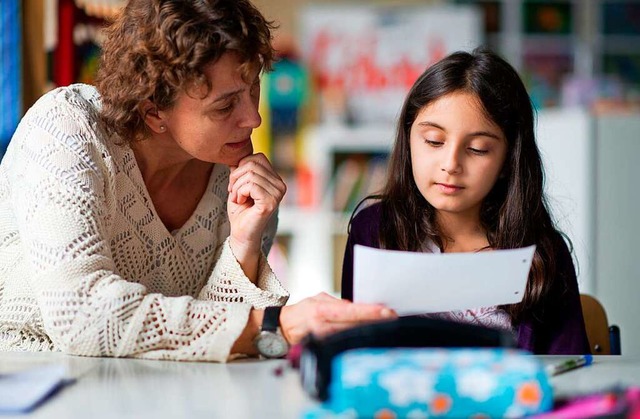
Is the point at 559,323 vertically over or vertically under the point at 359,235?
under

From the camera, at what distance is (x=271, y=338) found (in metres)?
1.37

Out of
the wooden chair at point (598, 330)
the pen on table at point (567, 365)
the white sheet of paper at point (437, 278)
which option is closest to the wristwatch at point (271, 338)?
the white sheet of paper at point (437, 278)

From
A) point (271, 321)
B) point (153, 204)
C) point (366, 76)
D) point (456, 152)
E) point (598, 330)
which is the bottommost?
point (598, 330)

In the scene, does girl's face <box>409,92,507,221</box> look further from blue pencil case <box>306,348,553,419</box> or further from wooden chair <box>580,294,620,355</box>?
blue pencil case <box>306,348,553,419</box>

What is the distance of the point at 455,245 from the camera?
1.89 metres

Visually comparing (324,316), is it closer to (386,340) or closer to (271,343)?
(271,343)

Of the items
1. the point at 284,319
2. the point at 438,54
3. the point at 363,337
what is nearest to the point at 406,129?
the point at 284,319

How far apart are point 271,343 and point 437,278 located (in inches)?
10.5

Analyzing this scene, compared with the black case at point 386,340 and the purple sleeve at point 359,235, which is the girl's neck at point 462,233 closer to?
the purple sleeve at point 359,235

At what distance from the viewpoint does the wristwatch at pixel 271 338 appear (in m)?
1.36

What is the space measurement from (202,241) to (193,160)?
171 mm

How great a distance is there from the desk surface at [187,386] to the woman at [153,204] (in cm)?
4

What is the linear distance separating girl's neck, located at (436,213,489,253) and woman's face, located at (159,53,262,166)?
475mm

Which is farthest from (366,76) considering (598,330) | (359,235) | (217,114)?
(217,114)
